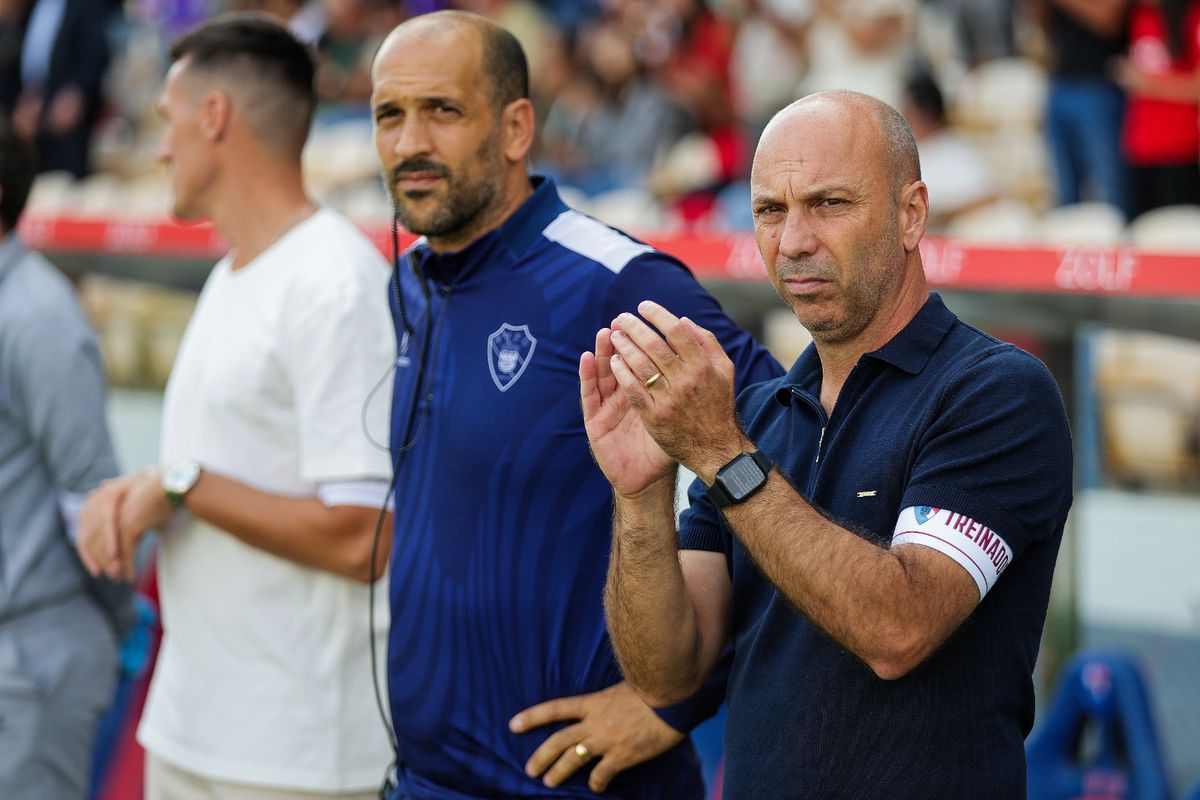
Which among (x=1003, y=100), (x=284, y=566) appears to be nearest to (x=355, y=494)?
(x=284, y=566)

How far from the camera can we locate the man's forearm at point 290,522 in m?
2.85

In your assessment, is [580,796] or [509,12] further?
[509,12]

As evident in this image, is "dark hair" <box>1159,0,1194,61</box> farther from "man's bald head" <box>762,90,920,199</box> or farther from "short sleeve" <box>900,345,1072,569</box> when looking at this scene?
"short sleeve" <box>900,345,1072,569</box>

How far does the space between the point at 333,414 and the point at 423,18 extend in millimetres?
744

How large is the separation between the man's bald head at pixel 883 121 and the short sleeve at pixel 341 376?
1.12 m

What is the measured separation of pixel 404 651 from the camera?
8.46ft

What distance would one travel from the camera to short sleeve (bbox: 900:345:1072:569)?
6.02 ft

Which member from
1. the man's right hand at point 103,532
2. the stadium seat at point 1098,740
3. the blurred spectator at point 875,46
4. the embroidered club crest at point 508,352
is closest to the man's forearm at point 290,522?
the man's right hand at point 103,532

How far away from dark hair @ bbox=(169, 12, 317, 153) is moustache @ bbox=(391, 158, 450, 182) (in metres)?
0.70

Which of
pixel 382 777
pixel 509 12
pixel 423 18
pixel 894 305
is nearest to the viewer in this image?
pixel 894 305

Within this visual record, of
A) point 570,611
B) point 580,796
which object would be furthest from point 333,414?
point 580,796

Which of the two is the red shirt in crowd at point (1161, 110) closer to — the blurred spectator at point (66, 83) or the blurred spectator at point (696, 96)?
the blurred spectator at point (696, 96)

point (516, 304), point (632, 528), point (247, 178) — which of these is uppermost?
point (247, 178)

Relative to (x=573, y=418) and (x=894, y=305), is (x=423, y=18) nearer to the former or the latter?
(x=573, y=418)
